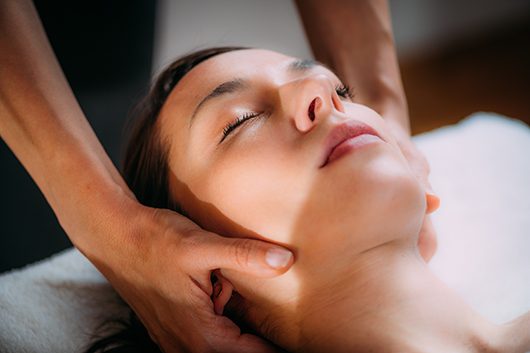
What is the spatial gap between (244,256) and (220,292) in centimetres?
16

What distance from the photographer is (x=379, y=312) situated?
2.84 feet

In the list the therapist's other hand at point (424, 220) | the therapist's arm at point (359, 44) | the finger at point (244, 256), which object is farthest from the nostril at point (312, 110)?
the therapist's arm at point (359, 44)

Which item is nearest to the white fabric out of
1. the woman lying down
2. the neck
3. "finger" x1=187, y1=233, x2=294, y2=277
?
the woman lying down

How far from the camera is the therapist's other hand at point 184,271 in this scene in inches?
30.7

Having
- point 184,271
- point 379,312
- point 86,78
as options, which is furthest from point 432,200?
point 86,78

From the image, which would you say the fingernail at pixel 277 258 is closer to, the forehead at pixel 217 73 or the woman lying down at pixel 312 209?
the woman lying down at pixel 312 209

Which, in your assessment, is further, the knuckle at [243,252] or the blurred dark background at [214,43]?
the blurred dark background at [214,43]

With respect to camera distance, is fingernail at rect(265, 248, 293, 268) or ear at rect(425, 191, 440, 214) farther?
ear at rect(425, 191, 440, 214)

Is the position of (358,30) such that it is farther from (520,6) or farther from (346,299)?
(520,6)

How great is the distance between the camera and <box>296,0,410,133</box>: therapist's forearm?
4.63 ft

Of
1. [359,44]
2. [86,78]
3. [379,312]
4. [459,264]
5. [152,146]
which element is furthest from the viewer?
[86,78]

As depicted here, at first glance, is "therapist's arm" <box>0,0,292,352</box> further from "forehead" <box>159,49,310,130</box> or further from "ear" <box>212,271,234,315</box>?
"forehead" <box>159,49,310,130</box>

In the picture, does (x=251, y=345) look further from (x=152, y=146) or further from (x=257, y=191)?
(x=152, y=146)

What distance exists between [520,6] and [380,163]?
3269mm
